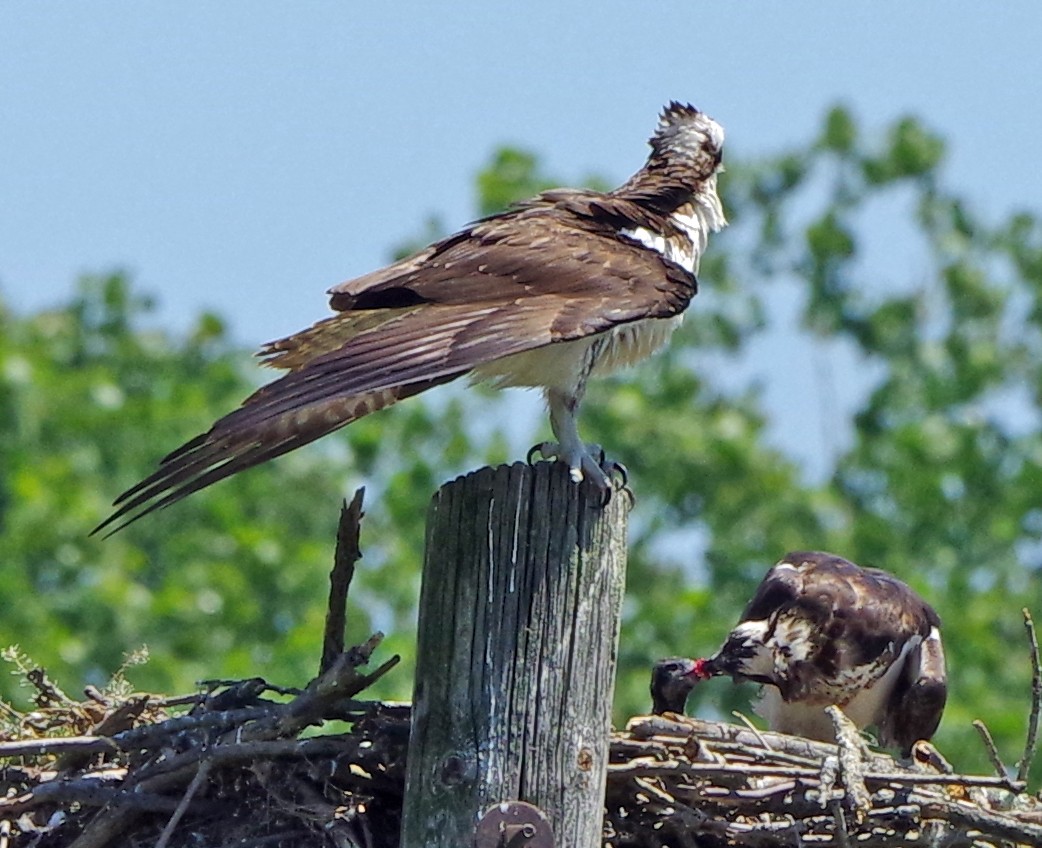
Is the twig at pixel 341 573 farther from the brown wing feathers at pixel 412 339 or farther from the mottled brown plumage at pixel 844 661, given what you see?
the mottled brown plumage at pixel 844 661

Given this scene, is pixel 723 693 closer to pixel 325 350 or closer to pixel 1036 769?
pixel 1036 769

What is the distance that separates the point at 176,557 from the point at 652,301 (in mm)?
12408

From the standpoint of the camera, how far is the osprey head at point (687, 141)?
7.68m

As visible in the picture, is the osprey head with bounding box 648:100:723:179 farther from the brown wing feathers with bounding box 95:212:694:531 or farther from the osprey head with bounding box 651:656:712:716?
the osprey head with bounding box 651:656:712:716

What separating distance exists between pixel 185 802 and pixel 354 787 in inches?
19.4

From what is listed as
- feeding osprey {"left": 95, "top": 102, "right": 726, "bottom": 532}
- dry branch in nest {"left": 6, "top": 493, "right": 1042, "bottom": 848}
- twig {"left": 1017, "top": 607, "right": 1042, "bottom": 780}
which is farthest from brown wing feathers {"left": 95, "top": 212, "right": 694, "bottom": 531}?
twig {"left": 1017, "top": 607, "right": 1042, "bottom": 780}

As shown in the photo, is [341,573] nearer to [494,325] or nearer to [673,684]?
[494,325]

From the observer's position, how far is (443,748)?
5.09 meters

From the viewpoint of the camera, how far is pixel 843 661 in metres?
7.88

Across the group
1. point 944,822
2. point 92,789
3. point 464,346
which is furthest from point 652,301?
point 92,789

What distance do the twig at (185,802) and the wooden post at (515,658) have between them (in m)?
0.87

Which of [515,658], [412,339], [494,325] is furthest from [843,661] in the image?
[515,658]

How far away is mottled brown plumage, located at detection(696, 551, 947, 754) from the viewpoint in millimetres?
7844

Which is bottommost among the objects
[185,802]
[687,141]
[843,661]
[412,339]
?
[185,802]
